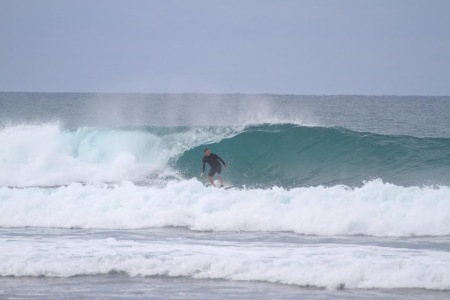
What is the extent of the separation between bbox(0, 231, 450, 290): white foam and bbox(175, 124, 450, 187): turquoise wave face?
25.4ft

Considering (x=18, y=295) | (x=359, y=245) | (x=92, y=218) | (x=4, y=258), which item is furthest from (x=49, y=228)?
(x=359, y=245)

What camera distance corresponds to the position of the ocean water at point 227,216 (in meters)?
10.5

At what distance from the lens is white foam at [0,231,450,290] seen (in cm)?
1037

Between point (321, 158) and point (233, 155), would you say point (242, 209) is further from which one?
point (233, 155)

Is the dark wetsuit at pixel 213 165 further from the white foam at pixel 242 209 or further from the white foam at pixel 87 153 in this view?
the white foam at pixel 87 153

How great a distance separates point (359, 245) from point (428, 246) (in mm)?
1191

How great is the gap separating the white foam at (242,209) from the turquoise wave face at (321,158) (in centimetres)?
387

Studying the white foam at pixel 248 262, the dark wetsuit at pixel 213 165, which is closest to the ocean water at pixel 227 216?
the white foam at pixel 248 262

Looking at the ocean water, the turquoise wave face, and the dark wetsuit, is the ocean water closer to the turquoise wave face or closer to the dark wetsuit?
the turquoise wave face

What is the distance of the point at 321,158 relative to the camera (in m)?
22.5

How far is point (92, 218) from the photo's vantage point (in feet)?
52.1

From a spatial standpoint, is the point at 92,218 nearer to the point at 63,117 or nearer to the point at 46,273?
the point at 46,273

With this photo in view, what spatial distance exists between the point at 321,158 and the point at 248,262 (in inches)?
464

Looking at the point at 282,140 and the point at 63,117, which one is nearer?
the point at 282,140
